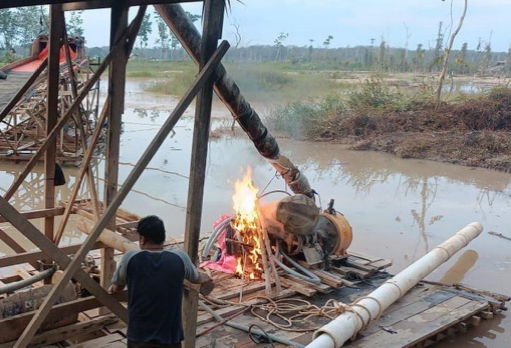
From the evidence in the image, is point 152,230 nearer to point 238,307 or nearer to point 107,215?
point 107,215

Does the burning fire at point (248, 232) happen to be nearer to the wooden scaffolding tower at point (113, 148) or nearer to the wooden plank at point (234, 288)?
the wooden plank at point (234, 288)

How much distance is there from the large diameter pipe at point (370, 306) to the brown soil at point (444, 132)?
11.0 m

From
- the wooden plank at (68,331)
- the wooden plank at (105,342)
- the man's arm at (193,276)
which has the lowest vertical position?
the wooden plank at (105,342)

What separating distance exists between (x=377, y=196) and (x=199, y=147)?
9985 millimetres

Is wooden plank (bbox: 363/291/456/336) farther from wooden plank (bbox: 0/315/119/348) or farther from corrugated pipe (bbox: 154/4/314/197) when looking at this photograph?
wooden plank (bbox: 0/315/119/348)

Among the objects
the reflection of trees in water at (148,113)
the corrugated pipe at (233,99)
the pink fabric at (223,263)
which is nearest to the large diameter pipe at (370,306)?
the pink fabric at (223,263)

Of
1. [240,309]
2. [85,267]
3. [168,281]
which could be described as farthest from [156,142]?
[240,309]

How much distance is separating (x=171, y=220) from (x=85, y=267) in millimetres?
4880

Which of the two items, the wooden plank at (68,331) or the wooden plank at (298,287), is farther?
the wooden plank at (298,287)

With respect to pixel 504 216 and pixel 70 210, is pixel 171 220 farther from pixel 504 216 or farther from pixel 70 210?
pixel 504 216

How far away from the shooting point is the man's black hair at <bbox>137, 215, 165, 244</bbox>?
133 inches

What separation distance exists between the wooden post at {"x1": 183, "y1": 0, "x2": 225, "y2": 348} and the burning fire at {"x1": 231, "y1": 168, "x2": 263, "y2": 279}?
2.61 meters

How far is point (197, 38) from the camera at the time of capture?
5.23 m

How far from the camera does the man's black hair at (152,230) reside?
337 cm
